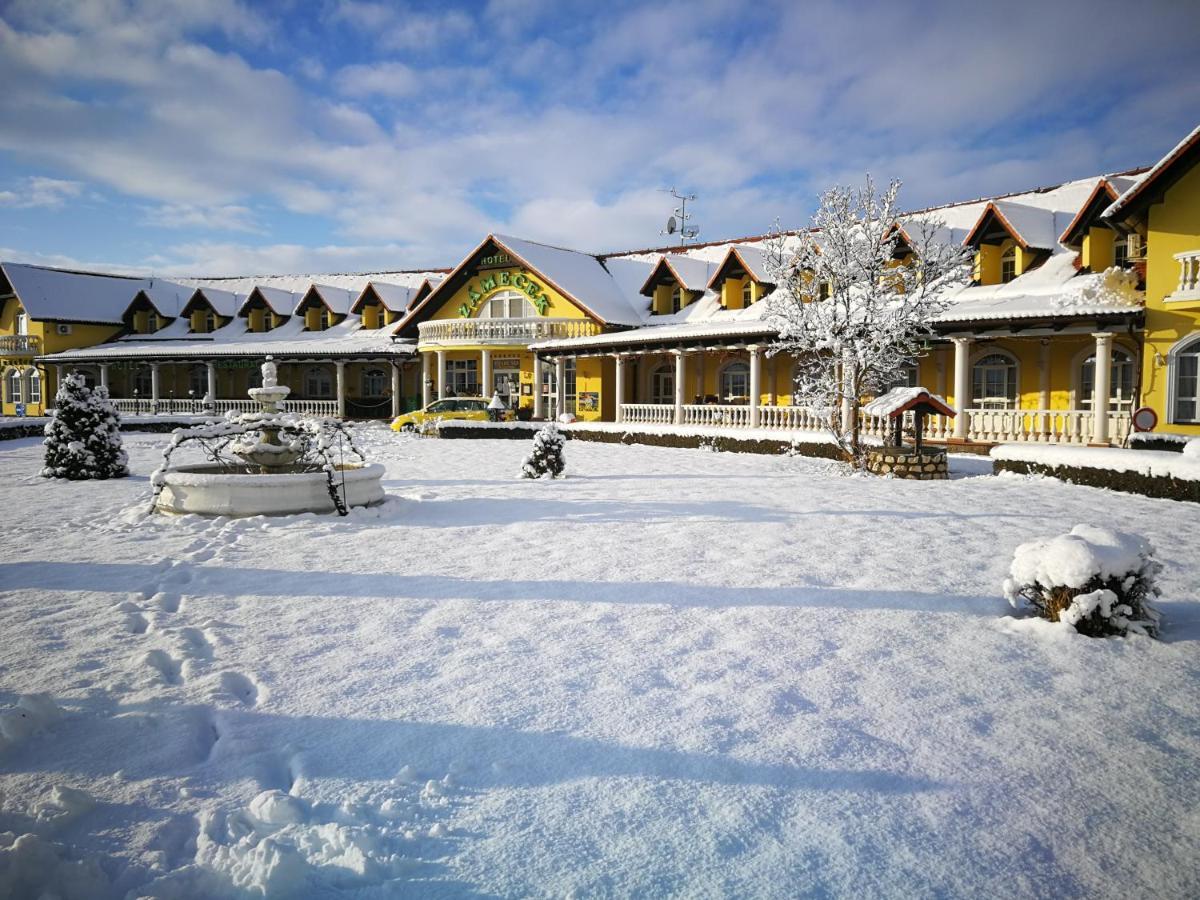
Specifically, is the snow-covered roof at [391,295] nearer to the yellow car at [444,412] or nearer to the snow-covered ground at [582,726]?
the yellow car at [444,412]

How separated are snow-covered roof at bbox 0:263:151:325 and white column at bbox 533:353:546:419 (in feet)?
84.5

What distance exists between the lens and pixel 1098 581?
5371 mm

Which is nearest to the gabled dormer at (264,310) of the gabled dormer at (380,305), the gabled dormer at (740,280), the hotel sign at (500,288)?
the gabled dormer at (380,305)

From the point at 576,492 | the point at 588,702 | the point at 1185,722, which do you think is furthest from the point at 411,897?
the point at 576,492

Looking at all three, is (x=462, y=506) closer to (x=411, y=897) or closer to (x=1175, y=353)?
(x=411, y=897)

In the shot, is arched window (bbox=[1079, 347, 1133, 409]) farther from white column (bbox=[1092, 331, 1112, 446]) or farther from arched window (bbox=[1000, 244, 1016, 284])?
arched window (bbox=[1000, 244, 1016, 284])

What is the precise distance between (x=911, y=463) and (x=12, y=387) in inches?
1849

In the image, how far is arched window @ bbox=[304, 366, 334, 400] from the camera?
37156 millimetres

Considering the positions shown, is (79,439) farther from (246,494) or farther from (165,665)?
(165,665)

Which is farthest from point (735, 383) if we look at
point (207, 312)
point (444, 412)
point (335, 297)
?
point (207, 312)

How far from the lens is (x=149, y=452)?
66.8 ft

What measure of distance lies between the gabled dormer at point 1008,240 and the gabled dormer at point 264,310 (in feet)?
106

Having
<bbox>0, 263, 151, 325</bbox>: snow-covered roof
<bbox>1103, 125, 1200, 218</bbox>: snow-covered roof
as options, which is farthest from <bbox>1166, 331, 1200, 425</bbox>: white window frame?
<bbox>0, 263, 151, 325</bbox>: snow-covered roof

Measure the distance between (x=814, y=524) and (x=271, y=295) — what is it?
37223mm
